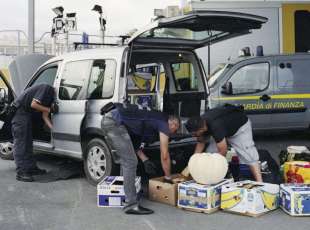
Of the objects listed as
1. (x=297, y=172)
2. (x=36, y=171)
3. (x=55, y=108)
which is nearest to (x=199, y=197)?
(x=297, y=172)

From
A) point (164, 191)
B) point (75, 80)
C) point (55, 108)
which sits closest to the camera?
point (164, 191)

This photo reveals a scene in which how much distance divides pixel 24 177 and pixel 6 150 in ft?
5.61

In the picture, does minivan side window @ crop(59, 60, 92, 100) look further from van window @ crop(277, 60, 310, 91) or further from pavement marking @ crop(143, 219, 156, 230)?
van window @ crop(277, 60, 310, 91)

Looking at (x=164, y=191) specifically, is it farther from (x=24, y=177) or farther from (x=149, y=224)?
(x=24, y=177)

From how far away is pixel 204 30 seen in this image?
6.66m

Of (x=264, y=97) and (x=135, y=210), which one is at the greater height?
(x=264, y=97)

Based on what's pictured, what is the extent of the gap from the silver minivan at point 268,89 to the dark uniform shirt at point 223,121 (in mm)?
3380

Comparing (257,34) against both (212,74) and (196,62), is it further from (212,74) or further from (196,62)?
(196,62)

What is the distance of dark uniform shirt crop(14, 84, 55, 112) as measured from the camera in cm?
707

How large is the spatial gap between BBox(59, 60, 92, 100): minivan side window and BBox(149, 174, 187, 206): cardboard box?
1575mm

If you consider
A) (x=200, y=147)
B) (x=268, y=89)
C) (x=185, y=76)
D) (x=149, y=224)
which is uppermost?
(x=185, y=76)

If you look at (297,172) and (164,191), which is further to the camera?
(297,172)

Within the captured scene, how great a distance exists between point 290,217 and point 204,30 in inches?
103

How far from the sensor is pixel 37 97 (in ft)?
23.2
